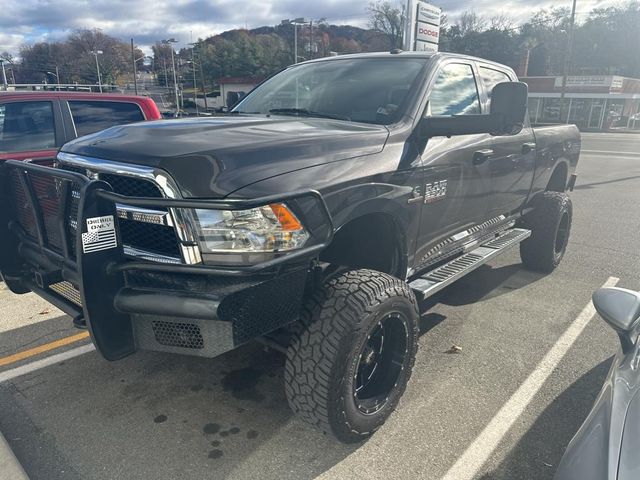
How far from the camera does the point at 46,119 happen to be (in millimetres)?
5965

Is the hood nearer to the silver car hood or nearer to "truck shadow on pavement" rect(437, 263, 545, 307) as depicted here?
the silver car hood

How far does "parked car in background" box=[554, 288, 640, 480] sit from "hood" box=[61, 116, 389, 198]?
144cm

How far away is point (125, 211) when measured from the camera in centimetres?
233

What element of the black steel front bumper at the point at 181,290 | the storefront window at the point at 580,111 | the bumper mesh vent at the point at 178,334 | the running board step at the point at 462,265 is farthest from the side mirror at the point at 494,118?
the storefront window at the point at 580,111

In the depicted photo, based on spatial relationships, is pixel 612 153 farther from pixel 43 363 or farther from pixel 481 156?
pixel 43 363

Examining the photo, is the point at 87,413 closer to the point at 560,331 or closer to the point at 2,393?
the point at 2,393

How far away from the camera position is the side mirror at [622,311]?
2002 millimetres

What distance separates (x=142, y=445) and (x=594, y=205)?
9.38 metres

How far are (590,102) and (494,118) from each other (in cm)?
4677

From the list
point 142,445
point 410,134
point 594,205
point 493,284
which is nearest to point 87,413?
point 142,445

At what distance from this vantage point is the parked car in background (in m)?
1.47

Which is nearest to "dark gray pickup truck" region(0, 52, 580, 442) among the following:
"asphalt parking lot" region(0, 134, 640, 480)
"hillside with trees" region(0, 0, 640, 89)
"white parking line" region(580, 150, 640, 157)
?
"asphalt parking lot" region(0, 134, 640, 480)

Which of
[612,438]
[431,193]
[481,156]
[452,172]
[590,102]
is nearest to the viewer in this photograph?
[612,438]

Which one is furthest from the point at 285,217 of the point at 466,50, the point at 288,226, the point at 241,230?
the point at 466,50
